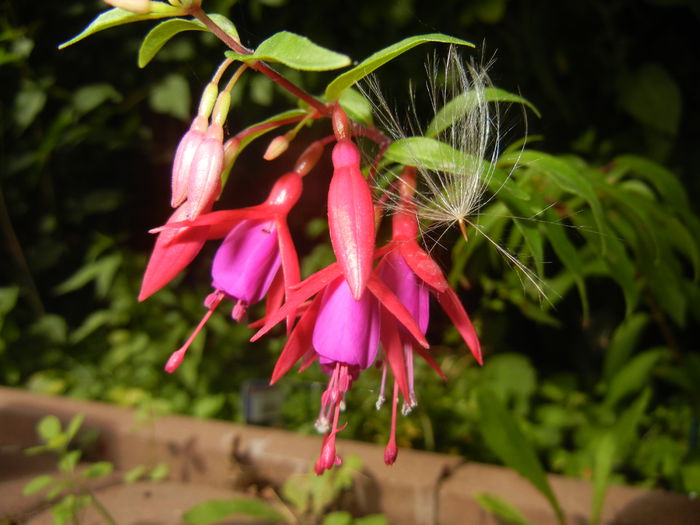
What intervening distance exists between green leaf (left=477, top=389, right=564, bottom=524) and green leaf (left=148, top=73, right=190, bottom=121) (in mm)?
950

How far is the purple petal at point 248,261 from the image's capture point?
0.41 meters

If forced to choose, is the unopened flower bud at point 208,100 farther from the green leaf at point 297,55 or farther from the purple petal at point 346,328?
the purple petal at point 346,328

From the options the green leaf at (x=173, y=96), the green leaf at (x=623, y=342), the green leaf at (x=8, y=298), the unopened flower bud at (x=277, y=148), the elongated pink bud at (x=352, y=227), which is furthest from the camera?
the green leaf at (x=8, y=298)

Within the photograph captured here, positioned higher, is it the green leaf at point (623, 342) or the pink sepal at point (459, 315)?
the pink sepal at point (459, 315)

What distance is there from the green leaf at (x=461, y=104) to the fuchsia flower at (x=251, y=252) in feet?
0.50

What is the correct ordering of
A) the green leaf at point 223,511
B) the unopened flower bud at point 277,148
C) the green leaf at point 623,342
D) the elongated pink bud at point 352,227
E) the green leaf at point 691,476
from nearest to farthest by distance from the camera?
the elongated pink bud at point 352,227 → the unopened flower bud at point 277,148 → the green leaf at point 223,511 → the green leaf at point 691,476 → the green leaf at point 623,342

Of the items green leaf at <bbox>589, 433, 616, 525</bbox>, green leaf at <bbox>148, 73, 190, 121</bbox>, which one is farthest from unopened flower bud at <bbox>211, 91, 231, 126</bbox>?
green leaf at <bbox>148, 73, 190, 121</bbox>

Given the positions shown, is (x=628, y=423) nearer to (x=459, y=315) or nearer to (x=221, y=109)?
(x=459, y=315)

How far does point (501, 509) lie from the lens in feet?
2.50

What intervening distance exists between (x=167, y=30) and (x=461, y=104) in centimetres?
24

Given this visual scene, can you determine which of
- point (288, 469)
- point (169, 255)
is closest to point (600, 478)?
point (288, 469)

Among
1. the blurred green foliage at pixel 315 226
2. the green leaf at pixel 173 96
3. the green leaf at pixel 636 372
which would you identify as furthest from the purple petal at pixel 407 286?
the green leaf at pixel 173 96

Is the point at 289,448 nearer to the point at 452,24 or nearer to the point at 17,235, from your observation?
the point at 452,24

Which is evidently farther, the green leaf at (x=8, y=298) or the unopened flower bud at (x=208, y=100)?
the green leaf at (x=8, y=298)
